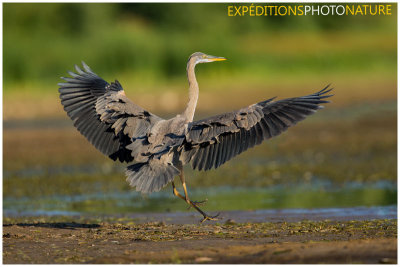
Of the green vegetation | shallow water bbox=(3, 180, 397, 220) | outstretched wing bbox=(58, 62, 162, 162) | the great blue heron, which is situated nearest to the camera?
the great blue heron

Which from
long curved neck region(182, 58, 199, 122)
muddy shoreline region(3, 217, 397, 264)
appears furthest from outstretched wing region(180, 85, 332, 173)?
muddy shoreline region(3, 217, 397, 264)

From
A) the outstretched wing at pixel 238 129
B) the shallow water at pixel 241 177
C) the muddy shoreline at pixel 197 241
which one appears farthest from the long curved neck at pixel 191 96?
the shallow water at pixel 241 177

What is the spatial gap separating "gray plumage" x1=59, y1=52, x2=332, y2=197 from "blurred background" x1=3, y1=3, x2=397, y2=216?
5.77 ft

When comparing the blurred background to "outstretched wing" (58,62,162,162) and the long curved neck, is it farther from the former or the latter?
the long curved neck

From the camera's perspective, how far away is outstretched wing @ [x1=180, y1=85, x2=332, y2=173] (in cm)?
772

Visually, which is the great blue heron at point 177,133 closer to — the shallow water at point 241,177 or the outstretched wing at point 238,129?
the outstretched wing at point 238,129

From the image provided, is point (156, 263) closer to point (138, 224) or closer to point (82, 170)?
point (138, 224)

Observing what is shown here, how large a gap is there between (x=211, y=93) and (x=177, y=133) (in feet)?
56.6

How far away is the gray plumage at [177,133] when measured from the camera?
304 inches

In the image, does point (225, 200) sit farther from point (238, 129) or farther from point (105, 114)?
point (238, 129)

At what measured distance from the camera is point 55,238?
740 cm

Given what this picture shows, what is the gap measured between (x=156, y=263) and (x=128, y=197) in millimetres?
5399

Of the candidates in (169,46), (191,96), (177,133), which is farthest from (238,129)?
(169,46)

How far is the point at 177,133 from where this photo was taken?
26.3 feet
